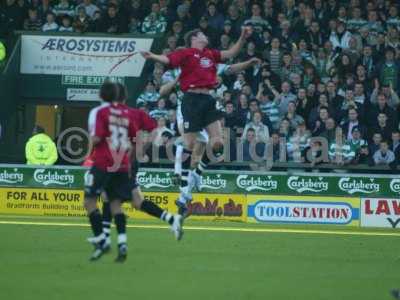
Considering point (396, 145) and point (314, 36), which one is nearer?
point (396, 145)

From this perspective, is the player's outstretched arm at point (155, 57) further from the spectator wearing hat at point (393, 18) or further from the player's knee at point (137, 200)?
the spectator wearing hat at point (393, 18)

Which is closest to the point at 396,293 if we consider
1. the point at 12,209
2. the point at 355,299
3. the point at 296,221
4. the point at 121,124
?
the point at 355,299

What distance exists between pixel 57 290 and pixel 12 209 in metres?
10.3

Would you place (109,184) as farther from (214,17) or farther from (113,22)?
(113,22)

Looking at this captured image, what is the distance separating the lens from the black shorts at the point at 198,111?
600 inches

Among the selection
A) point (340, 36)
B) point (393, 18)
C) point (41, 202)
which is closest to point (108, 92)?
point (41, 202)

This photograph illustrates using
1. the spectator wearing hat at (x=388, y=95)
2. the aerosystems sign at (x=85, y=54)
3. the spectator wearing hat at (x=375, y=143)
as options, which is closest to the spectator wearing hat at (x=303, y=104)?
the spectator wearing hat at (x=388, y=95)

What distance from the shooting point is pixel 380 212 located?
20.3m

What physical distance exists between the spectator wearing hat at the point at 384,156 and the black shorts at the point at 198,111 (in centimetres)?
678

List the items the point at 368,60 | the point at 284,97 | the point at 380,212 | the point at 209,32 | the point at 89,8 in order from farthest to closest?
1. the point at 89,8
2. the point at 209,32
3. the point at 368,60
4. the point at 284,97
5. the point at 380,212

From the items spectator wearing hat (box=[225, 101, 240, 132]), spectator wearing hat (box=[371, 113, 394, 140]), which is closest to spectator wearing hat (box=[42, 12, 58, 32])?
spectator wearing hat (box=[225, 101, 240, 132])

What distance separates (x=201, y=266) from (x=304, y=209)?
314 inches

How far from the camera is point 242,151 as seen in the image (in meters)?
21.3

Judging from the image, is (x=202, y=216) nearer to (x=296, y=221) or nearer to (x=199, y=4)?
(x=296, y=221)
